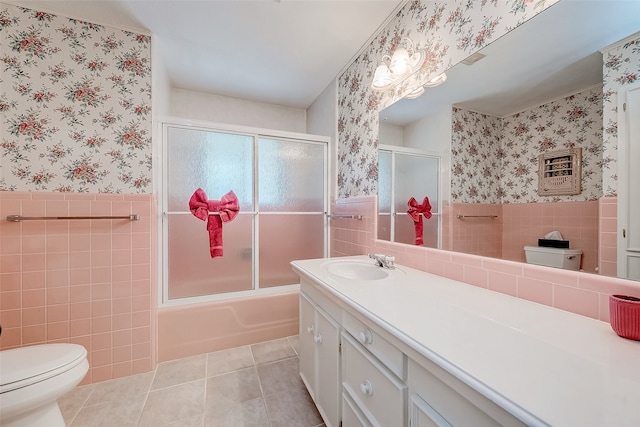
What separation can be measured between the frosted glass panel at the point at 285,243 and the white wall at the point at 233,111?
4.02ft

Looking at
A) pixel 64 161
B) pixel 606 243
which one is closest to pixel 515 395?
pixel 606 243

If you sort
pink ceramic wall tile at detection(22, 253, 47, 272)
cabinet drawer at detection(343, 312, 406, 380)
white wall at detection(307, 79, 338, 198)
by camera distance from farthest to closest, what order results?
white wall at detection(307, 79, 338, 198) < pink ceramic wall tile at detection(22, 253, 47, 272) < cabinet drawer at detection(343, 312, 406, 380)

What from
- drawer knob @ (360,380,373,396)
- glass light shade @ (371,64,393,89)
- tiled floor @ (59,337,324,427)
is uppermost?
glass light shade @ (371,64,393,89)

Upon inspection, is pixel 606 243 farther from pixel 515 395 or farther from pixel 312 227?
pixel 312 227

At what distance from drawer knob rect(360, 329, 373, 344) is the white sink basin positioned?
622 mm

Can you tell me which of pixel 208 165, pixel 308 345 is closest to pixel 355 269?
pixel 308 345

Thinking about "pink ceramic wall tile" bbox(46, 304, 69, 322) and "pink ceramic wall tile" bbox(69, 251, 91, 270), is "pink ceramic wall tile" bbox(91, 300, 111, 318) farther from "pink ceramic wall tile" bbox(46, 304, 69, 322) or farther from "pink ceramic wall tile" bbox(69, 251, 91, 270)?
"pink ceramic wall tile" bbox(69, 251, 91, 270)

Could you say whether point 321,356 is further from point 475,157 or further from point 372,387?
point 475,157

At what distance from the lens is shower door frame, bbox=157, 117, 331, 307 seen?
1964 mm

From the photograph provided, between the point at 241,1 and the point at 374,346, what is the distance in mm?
1994

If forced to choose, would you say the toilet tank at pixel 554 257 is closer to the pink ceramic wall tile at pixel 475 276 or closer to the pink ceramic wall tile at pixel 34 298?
the pink ceramic wall tile at pixel 475 276

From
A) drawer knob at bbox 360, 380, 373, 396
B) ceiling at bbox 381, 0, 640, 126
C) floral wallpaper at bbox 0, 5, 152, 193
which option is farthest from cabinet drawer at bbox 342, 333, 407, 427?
floral wallpaper at bbox 0, 5, 152, 193

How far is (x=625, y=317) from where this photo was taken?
2.14ft

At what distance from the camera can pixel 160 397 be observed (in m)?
1.54
